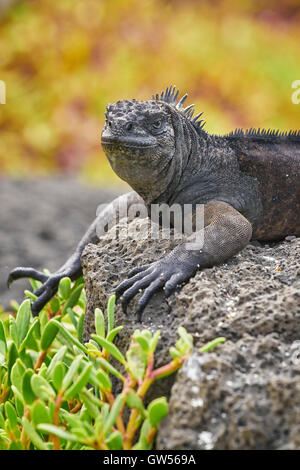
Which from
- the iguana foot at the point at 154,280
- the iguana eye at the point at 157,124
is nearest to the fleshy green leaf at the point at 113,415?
the iguana foot at the point at 154,280

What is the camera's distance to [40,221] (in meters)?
4.64

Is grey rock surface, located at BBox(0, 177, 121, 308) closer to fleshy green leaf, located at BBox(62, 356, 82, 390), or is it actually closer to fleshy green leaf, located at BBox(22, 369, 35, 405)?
fleshy green leaf, located at BBox(22, 369, 35, 405)

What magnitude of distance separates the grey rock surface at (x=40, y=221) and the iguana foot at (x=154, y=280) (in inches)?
76.3

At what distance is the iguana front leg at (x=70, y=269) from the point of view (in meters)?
2.44

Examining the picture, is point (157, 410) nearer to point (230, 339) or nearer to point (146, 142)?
point (230, 339)

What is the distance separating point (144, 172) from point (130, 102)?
27 cm

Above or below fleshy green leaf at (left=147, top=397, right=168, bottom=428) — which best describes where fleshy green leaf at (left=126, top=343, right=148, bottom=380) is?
above

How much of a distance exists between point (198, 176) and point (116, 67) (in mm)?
→ 6292

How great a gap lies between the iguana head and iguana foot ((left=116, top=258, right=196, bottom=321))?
45 centimetres

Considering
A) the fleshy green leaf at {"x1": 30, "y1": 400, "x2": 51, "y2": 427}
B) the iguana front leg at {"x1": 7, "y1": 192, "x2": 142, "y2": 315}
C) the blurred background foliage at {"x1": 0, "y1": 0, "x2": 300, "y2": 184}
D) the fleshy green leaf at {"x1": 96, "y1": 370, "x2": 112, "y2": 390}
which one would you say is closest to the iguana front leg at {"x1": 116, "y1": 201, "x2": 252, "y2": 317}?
the fleshy green leaf at {"x1": 96, "y1": 370, "x2": 112, "y2": 390}

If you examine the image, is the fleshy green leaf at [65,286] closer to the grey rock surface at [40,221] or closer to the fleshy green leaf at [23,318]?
the fleshy green leaf at [23,318]

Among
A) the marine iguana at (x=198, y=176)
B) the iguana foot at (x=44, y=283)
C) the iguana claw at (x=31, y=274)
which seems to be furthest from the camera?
the iguana claw at (x=31, y=274)

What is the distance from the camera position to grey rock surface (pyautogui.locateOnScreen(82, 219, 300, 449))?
1.24 m

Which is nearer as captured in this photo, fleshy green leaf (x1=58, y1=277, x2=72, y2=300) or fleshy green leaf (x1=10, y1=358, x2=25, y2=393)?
fleshy green leaf (x1=10, y1=358, x2=25, y2=393)
